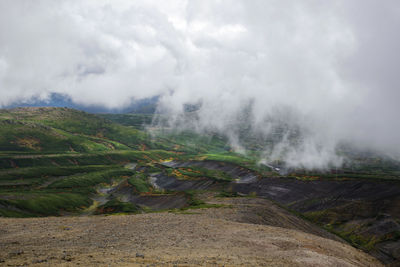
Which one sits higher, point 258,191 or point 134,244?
point 134,244

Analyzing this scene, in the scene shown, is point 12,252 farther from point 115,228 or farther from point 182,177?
point 182,177

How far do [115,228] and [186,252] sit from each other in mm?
17131

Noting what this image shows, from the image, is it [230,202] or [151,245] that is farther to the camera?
[230,202]

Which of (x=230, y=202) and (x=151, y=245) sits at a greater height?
(x=151, y=245)

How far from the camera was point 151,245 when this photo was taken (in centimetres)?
2795

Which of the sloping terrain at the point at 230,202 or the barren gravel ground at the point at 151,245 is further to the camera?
the sloping terrain at the point at 230,202

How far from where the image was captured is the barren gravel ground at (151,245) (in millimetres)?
21812

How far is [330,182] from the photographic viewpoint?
11875cm

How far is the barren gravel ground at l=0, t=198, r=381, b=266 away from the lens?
21812mm

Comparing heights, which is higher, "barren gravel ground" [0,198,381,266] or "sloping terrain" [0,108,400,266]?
"barren gravel ground" [0,198,381,266]

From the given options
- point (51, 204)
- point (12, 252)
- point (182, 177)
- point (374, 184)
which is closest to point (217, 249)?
point (12, 252)

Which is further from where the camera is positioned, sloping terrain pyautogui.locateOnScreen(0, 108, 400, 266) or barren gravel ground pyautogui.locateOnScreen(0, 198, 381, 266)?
sloping terrain pyautogui.locateOnScreen(0, 108, 400, 266)

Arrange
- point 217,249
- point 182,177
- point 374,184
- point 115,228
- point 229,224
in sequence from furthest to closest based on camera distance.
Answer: point 182,177
point 374,184
point 229,224
point 115,228
point 217,249

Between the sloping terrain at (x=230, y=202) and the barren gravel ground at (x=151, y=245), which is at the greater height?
the barren gravel ground at (x=151, y=245)
